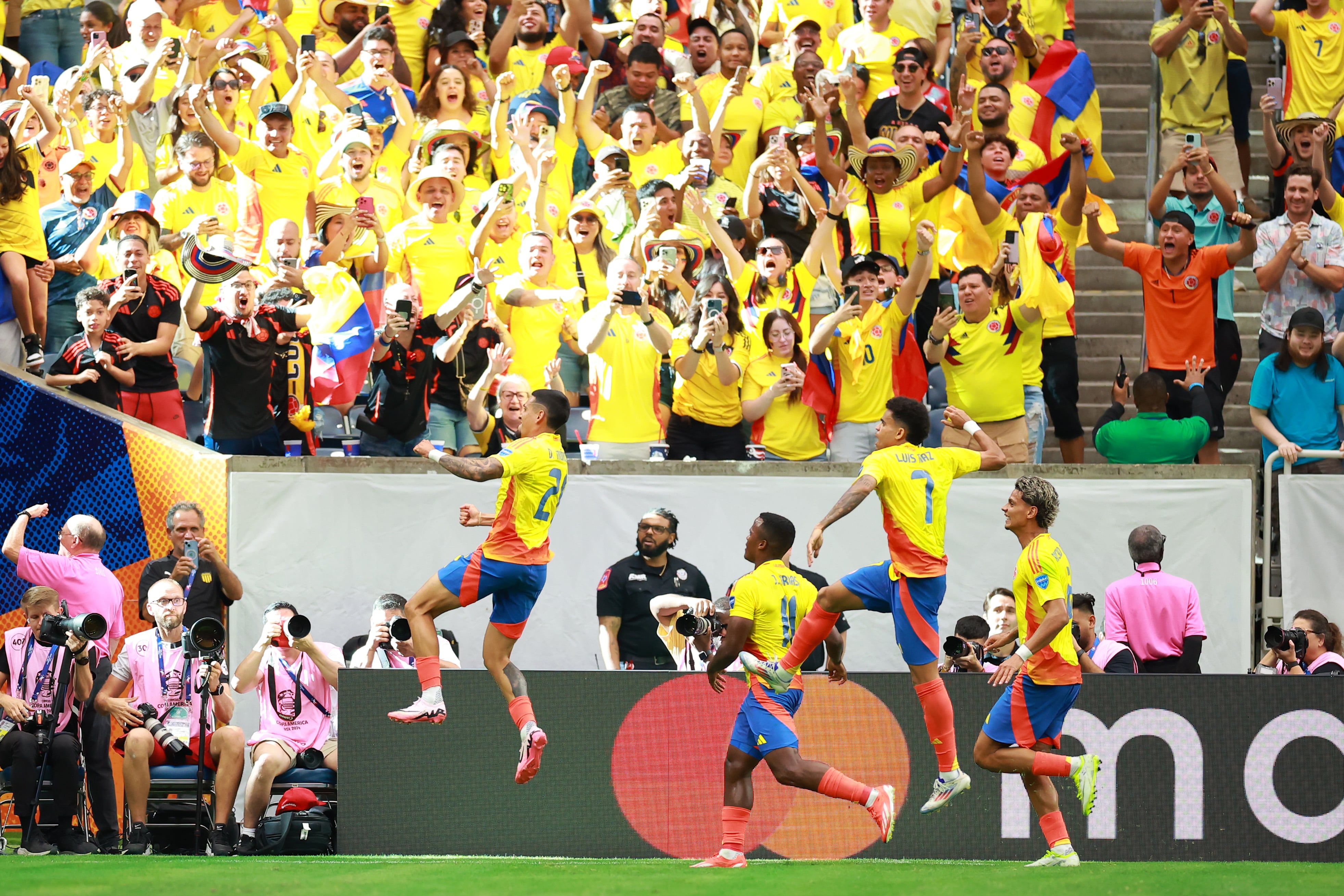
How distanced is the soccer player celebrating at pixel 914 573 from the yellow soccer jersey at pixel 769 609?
9cm

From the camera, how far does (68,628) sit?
34.2 feet

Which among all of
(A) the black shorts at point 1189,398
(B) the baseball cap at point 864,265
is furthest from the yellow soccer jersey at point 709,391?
(A) the black shorts at point 1189,398

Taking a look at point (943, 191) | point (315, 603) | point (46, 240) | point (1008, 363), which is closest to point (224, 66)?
point (46, 240)

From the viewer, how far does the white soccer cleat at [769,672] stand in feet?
31.3

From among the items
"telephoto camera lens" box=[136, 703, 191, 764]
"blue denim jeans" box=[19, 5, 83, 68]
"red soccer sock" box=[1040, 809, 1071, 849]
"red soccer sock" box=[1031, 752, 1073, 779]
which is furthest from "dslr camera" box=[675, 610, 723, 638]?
"blue denim jeans" box=[19, 5, 83, 68]

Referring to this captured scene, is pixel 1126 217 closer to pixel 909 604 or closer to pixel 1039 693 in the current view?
pixel 909 604

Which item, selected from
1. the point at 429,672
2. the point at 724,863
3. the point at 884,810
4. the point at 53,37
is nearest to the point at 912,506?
the point at 884,810

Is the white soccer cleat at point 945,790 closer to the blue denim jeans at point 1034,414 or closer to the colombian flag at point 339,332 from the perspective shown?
the blue denim jeans at point 1034,414

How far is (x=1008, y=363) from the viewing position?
1345cm

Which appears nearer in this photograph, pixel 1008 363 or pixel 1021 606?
pixel 1021 606

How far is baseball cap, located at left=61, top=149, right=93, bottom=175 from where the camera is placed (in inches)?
565

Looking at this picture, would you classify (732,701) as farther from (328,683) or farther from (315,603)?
(315,603)

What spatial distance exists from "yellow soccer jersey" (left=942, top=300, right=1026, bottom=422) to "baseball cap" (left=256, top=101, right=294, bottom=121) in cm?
582

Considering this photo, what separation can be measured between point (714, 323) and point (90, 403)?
4.58m
